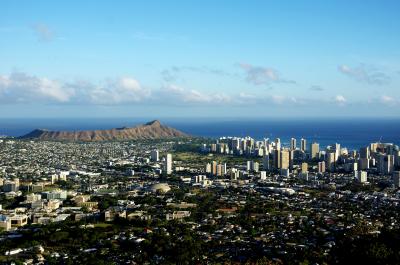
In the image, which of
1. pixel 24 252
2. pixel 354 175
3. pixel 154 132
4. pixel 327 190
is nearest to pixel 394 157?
pixel 354 175

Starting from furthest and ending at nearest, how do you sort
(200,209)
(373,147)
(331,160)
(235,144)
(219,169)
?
(235,144) < (373,147) < (331,160) < (219,169) < (200,209)

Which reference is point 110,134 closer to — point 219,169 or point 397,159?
point 219,169

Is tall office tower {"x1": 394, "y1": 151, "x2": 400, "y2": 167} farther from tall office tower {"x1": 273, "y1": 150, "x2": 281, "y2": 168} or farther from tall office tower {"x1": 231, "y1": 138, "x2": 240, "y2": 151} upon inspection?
tall office tower {"x1": 231, "y1": 138, "x2": 240, "y2": 151}

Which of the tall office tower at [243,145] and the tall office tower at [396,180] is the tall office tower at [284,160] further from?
the tall office tower at [243,145]

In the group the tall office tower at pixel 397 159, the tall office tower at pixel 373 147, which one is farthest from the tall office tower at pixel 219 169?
the tall office tower at pixel 373 147

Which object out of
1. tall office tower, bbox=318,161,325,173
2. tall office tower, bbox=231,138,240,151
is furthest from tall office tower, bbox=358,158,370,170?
tall office tower, bbox=231,138,240,151

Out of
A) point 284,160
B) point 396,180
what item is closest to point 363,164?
point 284,160

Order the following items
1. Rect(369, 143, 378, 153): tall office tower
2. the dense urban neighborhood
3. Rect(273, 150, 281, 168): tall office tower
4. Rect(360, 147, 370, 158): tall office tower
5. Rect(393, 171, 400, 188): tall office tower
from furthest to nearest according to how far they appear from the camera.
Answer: Rect(369, 143, 378, 153): tall office tower
Rect(360, 147, 370, 158): tall office tower
Rect(273, 150, 281, 168): tall office tower
Rect(393, 171, 400, 188): tall office tower
the dense urban neighborhood
